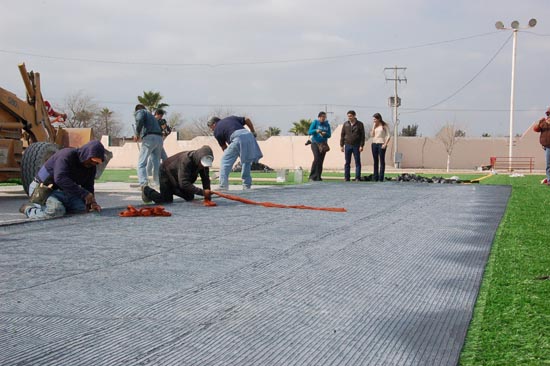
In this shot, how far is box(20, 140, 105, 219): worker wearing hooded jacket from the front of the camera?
271 inches

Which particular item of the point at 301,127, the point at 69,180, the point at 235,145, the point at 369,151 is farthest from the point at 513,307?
the point at 301,127

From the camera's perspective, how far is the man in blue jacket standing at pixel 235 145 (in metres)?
11.3

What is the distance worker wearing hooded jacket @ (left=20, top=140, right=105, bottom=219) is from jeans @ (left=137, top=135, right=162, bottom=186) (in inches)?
142

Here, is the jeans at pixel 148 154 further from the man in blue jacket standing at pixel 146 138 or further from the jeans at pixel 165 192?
the jeans at pixel 165 192

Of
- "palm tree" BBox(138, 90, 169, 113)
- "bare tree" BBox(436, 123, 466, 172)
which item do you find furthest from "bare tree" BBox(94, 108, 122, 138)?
"bare tree" BBox(436, 123, 466, 172)

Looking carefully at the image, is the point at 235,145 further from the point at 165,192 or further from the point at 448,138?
the point at 448,138

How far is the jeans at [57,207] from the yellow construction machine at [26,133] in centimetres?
236

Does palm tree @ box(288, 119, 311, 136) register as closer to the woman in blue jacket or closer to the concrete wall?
the concrete wall

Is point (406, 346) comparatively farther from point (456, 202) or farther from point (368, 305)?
point (456, 202)

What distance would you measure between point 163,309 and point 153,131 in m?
8.53

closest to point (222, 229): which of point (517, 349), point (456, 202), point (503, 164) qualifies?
point (517, 349)

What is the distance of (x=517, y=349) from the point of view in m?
2.50

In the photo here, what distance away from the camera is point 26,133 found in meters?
10.4

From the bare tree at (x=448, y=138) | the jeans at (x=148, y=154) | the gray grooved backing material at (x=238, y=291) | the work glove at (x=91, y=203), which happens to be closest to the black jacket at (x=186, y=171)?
the work glove at (x=91, y=203)
